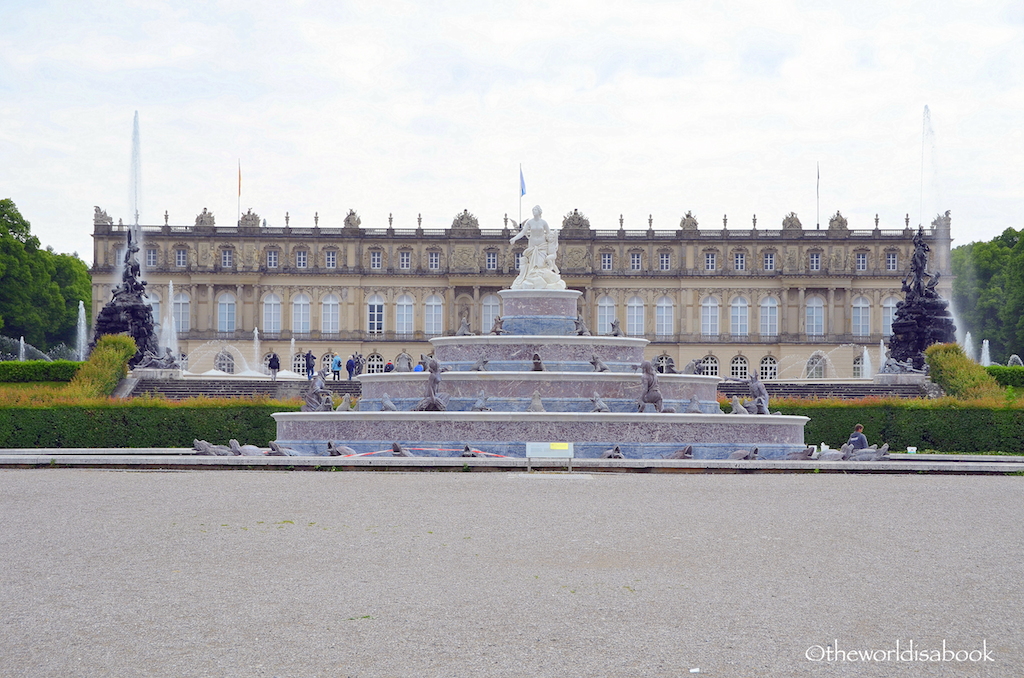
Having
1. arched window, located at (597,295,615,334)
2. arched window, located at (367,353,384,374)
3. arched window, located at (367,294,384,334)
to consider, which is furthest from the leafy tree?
arched window, located at (597,295,615,334)

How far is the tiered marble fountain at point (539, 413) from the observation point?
17.6 m

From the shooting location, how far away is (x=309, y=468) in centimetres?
1533

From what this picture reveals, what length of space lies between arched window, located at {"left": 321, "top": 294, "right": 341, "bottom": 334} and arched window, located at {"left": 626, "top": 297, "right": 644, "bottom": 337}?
58.4ft

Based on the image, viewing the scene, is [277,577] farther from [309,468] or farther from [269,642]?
[309,468]

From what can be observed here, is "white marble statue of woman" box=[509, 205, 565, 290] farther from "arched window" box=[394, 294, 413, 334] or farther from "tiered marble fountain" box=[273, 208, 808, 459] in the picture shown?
"arched window" box=[394, 294, 413, 334]

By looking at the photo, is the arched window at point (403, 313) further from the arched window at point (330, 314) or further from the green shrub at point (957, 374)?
the green shrub at point (957, 374)

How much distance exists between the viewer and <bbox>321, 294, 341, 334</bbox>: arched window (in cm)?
7331

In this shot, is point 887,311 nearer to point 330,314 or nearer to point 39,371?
point 330,314

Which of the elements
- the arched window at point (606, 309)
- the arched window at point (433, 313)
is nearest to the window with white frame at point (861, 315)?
the arched window at point (606, 309)


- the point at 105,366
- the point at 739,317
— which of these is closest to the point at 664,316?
the point at 739,317

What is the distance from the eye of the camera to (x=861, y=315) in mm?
73312

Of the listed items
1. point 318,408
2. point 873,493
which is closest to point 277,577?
point 873,493

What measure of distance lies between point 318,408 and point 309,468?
4258 mm

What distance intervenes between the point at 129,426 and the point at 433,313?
51.9m
